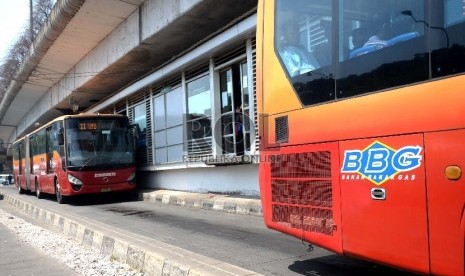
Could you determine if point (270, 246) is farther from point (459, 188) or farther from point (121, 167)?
point (121, 167)

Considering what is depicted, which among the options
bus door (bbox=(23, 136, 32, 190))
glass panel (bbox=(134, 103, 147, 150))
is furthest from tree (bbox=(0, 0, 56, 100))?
glass panel (bbox=(134, 103, 147, 150))

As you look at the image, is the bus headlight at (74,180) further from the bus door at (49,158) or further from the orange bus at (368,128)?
the orange bus at (368,128)

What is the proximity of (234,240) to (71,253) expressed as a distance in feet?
8.10

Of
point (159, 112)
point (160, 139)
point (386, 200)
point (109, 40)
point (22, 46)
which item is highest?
point (22, 46)

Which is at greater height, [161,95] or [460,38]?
[161,95]

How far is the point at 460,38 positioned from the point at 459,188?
0.95 meters

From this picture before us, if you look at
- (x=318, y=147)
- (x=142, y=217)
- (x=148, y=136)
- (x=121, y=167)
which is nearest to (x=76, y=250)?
(x=142, y=217)

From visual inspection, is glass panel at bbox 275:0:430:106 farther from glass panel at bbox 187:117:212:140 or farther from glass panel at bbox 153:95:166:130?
glass panel at bbox 153:95:166:130

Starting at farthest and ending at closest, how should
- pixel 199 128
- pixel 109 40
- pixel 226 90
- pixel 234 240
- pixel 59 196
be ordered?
pixel 109 40 < pixel 59 196 < pixel 199 128 < pixel 226 90 < pixel 234 240

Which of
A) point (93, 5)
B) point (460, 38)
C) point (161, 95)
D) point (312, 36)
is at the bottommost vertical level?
point (460, 38)

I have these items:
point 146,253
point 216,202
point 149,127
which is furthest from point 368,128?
point 149,127

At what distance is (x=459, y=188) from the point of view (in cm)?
306

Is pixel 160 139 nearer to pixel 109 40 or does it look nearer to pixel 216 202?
pixel 109 40

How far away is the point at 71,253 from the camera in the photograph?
7.28 meters
